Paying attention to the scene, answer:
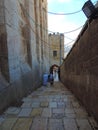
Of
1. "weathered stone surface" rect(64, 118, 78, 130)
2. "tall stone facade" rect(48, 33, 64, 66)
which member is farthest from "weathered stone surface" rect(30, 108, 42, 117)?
"tall stone facade" rect(48, 33, 64, 66)

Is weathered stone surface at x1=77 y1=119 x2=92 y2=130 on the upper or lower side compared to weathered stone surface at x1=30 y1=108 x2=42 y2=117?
upper

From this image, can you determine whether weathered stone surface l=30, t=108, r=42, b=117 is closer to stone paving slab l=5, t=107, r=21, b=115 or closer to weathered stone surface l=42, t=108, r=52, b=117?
weathered stone surface l=42, t=108, r=52, b=117

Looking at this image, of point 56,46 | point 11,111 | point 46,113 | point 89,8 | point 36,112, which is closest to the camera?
point 89,8

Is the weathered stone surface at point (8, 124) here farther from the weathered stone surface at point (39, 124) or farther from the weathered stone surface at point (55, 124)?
the weathered stone surface at point (55, 124)

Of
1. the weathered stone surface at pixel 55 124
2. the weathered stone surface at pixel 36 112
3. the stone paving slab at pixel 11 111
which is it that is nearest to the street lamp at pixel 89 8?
the weathered stone surface at pixel 55 124

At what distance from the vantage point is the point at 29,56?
9.32 meters

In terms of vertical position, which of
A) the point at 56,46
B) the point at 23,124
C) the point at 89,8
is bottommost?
the point at 23,124

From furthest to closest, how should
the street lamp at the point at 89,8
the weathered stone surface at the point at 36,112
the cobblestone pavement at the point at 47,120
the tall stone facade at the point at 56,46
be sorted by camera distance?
1. the tall stone facade at the point at 56,46
2. the weathered stone surface at the point at 36,112
3. the cobblestone pavement at the point at 47,120
4. the street lamp at the point at 89,8

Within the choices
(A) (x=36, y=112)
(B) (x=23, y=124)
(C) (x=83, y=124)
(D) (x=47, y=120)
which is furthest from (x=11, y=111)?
(C) (x=83, y=124)

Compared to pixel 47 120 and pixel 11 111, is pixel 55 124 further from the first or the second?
pixel 11 111

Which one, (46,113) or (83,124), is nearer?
(83,124)

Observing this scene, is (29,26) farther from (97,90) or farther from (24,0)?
(97,90)

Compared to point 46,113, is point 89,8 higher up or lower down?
higher up

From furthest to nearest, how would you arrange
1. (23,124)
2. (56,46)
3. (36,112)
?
1. (56,46)
2. (36,112)
3. (23,124)
